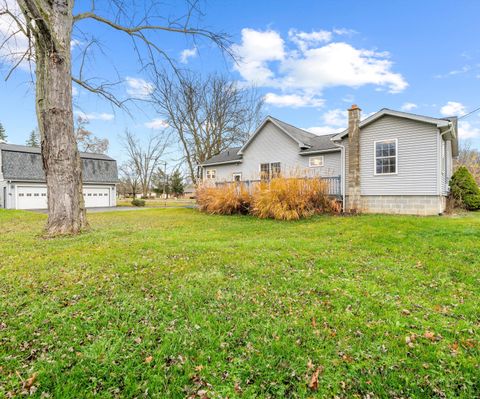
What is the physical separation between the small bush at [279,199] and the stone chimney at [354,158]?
1.14m

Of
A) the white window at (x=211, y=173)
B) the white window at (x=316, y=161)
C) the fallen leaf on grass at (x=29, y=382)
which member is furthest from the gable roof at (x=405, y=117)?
the fallen leaf on grass at (x=29, y=382)

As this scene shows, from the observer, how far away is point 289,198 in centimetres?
1086

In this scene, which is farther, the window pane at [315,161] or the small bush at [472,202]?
the window pane at [315,161]

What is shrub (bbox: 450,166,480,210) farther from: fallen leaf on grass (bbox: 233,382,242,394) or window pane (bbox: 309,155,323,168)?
fallen leaf on grass (bbox: 233,382,242,394)

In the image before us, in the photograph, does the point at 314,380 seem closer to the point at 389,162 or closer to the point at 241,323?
the point at 241,323

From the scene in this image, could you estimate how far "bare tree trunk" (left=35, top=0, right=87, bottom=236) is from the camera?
23.3ft

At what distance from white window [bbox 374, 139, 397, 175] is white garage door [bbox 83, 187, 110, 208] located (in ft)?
80.9

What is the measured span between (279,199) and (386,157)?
554 centimetres

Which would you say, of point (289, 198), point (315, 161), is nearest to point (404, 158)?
point (315, 161)

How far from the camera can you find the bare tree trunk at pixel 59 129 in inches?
279

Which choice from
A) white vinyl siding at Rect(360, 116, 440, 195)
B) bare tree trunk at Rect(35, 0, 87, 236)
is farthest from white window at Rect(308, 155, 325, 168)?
bare tree trunk at Rect(35, 0, 87, 236)

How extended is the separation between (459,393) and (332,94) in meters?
18.9

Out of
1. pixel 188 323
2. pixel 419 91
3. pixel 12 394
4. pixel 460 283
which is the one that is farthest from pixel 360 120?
pixel 12 394

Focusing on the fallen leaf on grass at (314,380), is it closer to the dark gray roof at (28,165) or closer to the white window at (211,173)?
the white window at (211,173)
